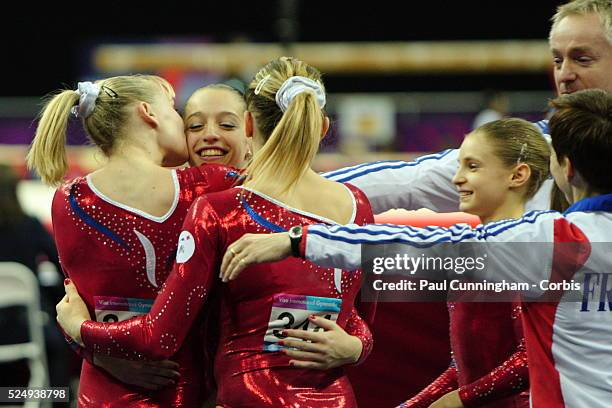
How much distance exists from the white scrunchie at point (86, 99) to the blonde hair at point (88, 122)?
0.01 m

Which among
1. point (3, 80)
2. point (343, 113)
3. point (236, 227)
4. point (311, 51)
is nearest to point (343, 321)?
point (236, 227)

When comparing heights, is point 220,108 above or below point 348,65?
below

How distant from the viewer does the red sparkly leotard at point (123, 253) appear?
2355 mm

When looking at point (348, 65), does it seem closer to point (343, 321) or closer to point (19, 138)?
point (19, 138)

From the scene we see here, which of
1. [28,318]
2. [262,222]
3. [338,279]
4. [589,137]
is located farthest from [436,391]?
[28,318]

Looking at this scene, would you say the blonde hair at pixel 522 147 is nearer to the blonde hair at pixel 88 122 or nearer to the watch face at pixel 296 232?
the watch face at pixel 296 232

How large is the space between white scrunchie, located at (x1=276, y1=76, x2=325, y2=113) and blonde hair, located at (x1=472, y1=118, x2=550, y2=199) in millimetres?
589

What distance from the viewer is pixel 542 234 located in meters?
1.98

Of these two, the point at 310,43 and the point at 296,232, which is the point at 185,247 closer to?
the point at 296,232

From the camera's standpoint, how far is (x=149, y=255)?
2.36 meters

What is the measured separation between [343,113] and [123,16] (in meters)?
5.67

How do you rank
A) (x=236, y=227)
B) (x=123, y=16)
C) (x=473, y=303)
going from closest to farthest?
(x=236, y=227)
(x=473, y=303)
(x=123, y=16)

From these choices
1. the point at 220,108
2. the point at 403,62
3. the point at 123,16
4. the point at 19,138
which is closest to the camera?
the point at 220,108

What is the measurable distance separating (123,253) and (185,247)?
271 millimetres
